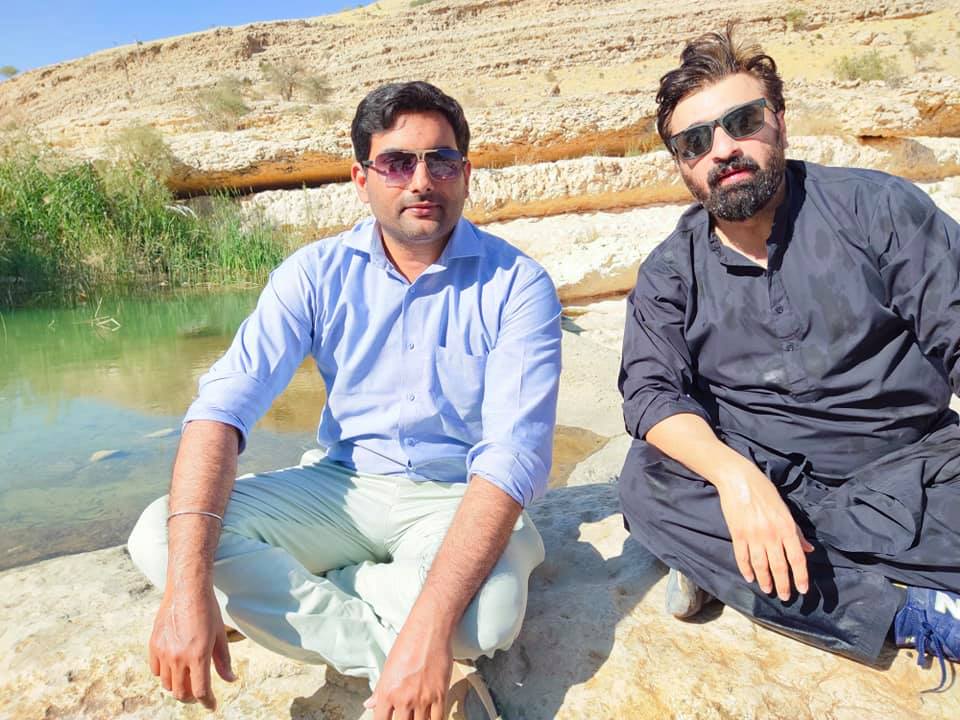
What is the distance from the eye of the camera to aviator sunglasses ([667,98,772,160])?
6.41 feet

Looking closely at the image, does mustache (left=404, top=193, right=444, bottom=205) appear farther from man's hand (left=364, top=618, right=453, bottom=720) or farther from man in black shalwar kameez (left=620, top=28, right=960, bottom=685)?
man's hand (left=364, top=618, right=453, bottom=720)

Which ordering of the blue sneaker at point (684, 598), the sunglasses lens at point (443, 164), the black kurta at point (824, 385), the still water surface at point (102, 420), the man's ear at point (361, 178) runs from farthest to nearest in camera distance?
the still water surface at point (102, 420) < the man's ear at point (361, 178) < the sunglasses lens at point (443, 164) < the blue sneaker at point (684, 598) < the black kurta at point (824, 385)

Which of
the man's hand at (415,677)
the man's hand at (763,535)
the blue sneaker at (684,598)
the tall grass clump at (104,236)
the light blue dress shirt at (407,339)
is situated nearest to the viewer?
the man's hand at (415,677)

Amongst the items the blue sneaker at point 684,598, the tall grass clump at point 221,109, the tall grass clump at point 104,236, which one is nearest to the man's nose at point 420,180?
the blue sneaker at point 684,598

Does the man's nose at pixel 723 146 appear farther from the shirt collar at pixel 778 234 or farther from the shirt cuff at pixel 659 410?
the shirt cuff at pixel 659 410

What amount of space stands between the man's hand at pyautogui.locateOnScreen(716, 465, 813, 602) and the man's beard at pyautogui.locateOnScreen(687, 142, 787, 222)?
0.70m

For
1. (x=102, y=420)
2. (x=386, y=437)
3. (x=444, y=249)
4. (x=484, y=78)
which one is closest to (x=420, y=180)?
(x=444, y=249)

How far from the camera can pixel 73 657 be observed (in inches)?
68.9

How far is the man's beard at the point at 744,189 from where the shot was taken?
74.9 inches

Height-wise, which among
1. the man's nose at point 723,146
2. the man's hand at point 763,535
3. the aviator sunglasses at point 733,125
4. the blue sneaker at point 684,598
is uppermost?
the aviator sunglasses at point 733,125

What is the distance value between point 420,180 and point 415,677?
1.21 m

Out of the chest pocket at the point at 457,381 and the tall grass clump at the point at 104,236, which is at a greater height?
the chest pocket at the point at 457,381

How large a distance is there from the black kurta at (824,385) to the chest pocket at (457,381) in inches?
15.7

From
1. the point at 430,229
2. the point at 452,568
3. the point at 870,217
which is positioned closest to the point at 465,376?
the point at 430,229
